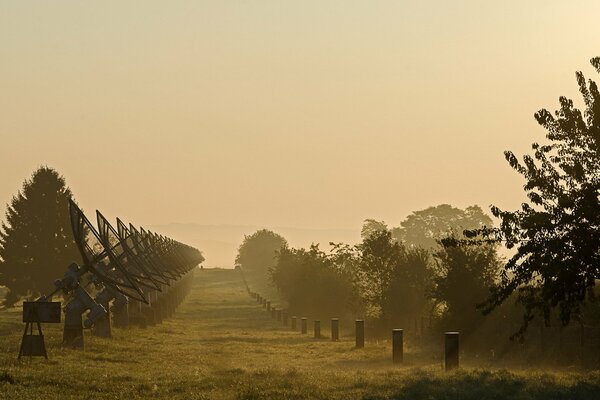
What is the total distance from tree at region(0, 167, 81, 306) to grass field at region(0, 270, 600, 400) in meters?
40.6

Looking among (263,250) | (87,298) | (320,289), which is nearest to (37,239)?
(320,289)

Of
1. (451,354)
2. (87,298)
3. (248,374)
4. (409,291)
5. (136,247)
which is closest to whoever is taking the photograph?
(248,374)

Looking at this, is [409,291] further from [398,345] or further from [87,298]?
[87,298]

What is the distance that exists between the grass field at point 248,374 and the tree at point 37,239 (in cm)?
4062

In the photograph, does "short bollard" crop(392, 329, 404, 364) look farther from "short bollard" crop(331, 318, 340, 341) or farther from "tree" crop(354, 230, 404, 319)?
"tree" crop(354, 230, 404, 319)

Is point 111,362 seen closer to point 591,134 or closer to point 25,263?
point 591,134

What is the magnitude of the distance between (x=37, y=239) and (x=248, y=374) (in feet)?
201

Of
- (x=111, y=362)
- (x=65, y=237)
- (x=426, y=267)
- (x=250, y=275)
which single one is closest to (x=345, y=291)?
(x=426, y=267)

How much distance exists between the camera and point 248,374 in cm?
2584

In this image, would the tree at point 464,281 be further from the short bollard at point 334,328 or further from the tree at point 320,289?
the tree at point 320,289

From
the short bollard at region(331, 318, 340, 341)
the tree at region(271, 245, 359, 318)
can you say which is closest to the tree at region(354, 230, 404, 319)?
the short bollard at region(331, 318, 340, 341)

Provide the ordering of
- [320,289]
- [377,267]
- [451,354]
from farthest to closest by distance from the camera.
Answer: [320,289] < [377,267] < [451,354]

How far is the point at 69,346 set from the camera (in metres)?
32.8

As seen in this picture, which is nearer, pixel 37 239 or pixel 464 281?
pixel 464 281
